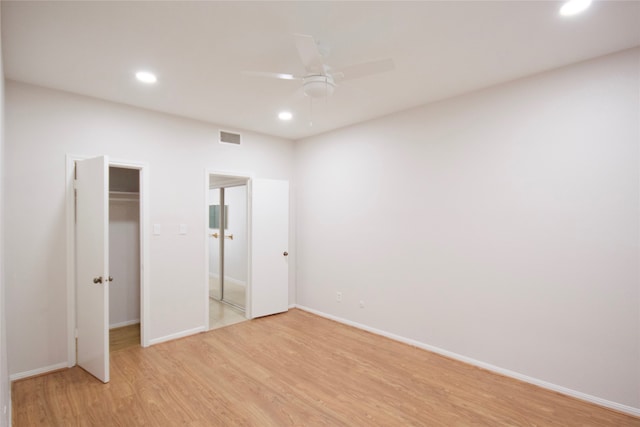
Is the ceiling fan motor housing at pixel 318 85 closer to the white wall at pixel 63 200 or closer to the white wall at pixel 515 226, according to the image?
the white wall at pixel 515 226

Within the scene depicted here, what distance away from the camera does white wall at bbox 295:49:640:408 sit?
2.50 m

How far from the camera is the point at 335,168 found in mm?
4680

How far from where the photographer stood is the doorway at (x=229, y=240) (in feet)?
17.5

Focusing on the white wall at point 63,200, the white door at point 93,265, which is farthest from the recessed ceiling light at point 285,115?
the white door at point 93,265

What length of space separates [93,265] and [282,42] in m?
2.62

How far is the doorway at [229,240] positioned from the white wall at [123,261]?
45.4 inches

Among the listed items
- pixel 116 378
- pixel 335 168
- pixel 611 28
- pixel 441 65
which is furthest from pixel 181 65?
pixel 611 28

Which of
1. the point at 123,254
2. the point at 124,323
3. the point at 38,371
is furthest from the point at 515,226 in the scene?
the point at 124,323

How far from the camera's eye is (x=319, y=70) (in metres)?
2.29

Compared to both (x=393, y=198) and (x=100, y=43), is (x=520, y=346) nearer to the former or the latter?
(x=393, y=198)

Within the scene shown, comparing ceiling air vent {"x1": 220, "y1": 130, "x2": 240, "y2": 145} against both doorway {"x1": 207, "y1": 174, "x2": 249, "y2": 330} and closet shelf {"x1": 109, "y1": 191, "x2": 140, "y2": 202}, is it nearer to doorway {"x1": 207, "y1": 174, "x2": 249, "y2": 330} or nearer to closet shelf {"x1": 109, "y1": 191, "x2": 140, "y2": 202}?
doorway {"x1": 207, "y1": 174, "x2": 249, "y2": 330}

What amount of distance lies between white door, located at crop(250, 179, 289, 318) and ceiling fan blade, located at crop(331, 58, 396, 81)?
2778 mm

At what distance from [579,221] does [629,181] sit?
43 cm

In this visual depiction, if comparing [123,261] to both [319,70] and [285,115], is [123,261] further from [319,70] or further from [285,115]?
[319,70]
